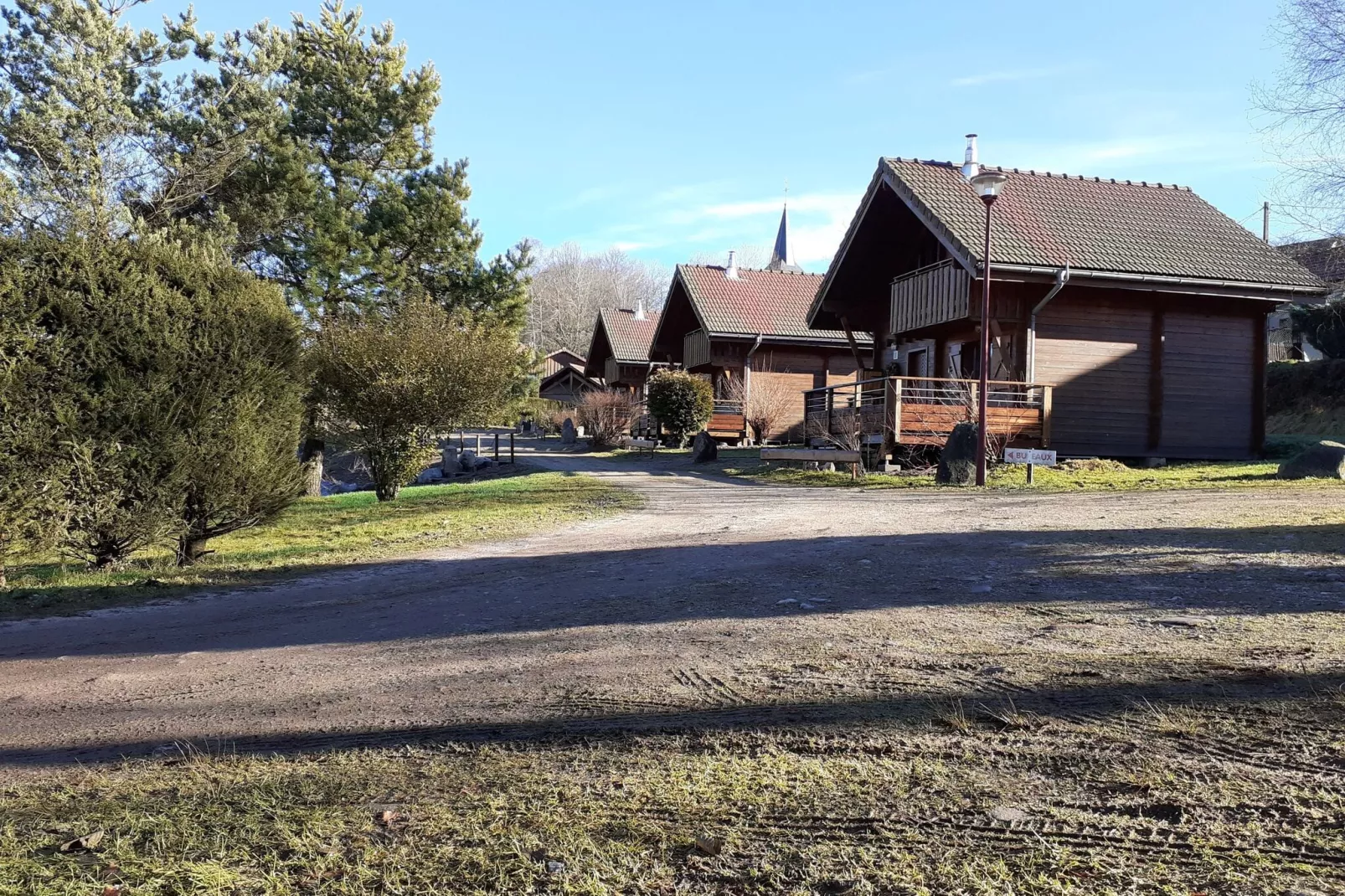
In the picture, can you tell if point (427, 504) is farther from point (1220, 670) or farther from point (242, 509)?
point (1220, 670)

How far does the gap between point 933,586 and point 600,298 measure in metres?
88.1

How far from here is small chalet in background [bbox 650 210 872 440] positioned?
107 ft

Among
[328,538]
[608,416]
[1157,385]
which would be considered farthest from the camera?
[608,416]

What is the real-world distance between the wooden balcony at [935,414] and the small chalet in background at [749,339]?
12374 mm

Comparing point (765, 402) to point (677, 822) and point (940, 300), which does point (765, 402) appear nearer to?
point (940, 300)

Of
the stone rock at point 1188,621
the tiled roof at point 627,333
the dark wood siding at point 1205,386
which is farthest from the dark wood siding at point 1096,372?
the tiled roof at point 627,333

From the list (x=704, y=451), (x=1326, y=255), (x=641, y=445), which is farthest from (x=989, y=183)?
(x=641, y=445)

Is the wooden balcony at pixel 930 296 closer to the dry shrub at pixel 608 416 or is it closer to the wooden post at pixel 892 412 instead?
the wooden post at pixel 892 412

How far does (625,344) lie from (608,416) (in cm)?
1171

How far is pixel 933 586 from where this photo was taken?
6570mm

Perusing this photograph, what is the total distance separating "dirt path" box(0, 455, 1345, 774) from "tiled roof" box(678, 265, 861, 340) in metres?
24.3

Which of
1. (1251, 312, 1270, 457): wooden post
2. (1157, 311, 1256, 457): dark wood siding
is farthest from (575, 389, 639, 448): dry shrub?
(1251, 312, 1270, 457): wooden post

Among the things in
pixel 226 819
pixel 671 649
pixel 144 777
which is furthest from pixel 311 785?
pixel 671 649

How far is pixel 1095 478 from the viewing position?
52.3ft
